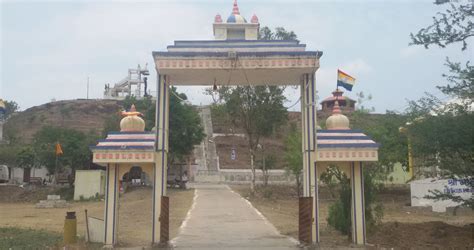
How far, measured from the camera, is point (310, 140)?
13328 mm

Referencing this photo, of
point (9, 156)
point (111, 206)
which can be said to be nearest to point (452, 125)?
point (111, 206)

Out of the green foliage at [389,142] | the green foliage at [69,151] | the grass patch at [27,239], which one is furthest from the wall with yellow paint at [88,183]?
the green foliage at [389,142]

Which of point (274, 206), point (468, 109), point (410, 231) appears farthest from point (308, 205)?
point (274, 206)

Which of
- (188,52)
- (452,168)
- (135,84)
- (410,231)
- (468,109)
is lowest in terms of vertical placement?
(410,231)

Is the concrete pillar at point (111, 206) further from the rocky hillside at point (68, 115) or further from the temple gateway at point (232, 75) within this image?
the rocky hillside at point (68, 115)

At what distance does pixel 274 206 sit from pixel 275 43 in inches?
603

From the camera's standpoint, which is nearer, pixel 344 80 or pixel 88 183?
pixel 344 80

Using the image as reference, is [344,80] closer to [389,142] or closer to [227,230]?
[227,230]

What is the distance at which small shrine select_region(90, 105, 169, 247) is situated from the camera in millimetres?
12922

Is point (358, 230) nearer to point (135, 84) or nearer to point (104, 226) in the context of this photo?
point (104, 226)

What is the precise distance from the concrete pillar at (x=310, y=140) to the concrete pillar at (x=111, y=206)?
5142mm

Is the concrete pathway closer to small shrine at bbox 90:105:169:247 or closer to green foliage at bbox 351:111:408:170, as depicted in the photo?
small shrine at bbox 90:105:169:247

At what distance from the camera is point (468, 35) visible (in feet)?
42.9

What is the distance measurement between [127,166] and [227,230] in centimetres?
475
